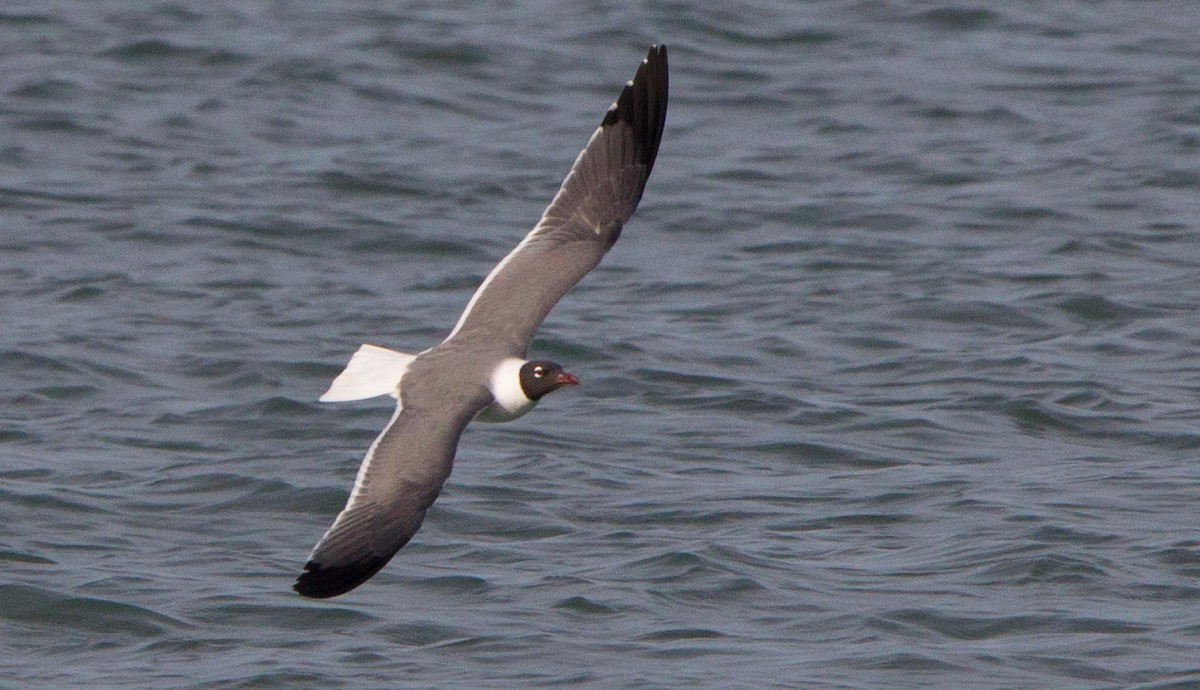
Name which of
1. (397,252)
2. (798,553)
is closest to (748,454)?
(798,553)

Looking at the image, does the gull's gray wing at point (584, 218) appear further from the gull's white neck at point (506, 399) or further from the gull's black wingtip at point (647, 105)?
the gull's white neck at point (506, 399)

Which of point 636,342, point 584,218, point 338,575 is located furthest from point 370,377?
point 636,342

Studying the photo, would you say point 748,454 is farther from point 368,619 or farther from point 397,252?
point 397,252

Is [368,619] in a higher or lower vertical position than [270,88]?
lower

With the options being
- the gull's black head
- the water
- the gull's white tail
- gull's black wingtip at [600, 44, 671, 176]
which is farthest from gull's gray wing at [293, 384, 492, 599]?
gull's black wingtip at [600, 44, 671, 176]

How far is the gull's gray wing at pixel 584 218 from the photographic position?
8.14 meters

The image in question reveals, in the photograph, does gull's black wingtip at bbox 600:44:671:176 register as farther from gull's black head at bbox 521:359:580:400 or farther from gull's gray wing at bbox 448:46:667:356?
gull's black head at bbox 521:359:580:400

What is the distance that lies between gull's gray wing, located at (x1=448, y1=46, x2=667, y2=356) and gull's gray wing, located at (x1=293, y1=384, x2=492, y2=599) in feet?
3.28

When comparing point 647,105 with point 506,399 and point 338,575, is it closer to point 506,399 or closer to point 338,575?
point 506,399

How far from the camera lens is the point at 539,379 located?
7.54 m

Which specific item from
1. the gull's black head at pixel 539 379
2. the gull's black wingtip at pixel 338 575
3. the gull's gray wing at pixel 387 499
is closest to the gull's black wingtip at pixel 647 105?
the gull's black head at pixel 539 379

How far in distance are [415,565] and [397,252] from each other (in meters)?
4.70

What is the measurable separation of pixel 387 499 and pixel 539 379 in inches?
37.6

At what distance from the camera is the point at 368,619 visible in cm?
802
